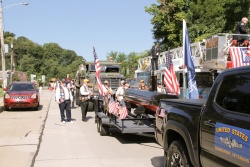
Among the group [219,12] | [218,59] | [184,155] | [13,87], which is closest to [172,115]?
[184,155]

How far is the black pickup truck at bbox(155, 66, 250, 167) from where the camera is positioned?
3.43 m

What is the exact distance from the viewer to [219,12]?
2905cm

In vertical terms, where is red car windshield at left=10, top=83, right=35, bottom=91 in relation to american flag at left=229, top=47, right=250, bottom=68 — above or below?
below

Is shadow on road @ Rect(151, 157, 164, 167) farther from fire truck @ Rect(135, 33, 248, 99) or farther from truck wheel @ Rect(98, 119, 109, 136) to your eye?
fire truck @ Rect(135, 33, 248, 99)

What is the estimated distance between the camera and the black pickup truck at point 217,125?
11.3ft

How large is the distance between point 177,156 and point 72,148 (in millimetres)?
4085

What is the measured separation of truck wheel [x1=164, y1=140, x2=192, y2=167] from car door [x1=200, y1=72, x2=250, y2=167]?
1.63 ft

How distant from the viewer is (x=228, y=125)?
3.60m

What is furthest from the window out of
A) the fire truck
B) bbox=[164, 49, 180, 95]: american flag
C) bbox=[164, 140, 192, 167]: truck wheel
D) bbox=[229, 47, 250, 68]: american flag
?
bbox=[229, 47, 250, 68]: american flag

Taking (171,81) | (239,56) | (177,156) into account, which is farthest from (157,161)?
(239,56)

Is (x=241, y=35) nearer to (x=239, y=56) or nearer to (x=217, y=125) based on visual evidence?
(x=239, y=56)

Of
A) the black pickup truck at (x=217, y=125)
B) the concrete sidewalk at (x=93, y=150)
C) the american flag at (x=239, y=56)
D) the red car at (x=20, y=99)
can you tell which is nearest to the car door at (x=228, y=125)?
the black pickup truck at (x=217, y=125)

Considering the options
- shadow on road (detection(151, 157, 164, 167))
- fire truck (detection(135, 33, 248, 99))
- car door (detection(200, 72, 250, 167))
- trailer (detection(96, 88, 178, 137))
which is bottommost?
shadow on road (detection(151, 157, 164, 167))

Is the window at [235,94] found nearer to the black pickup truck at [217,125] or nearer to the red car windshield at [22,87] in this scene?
the black pickup truck at [217,125]
